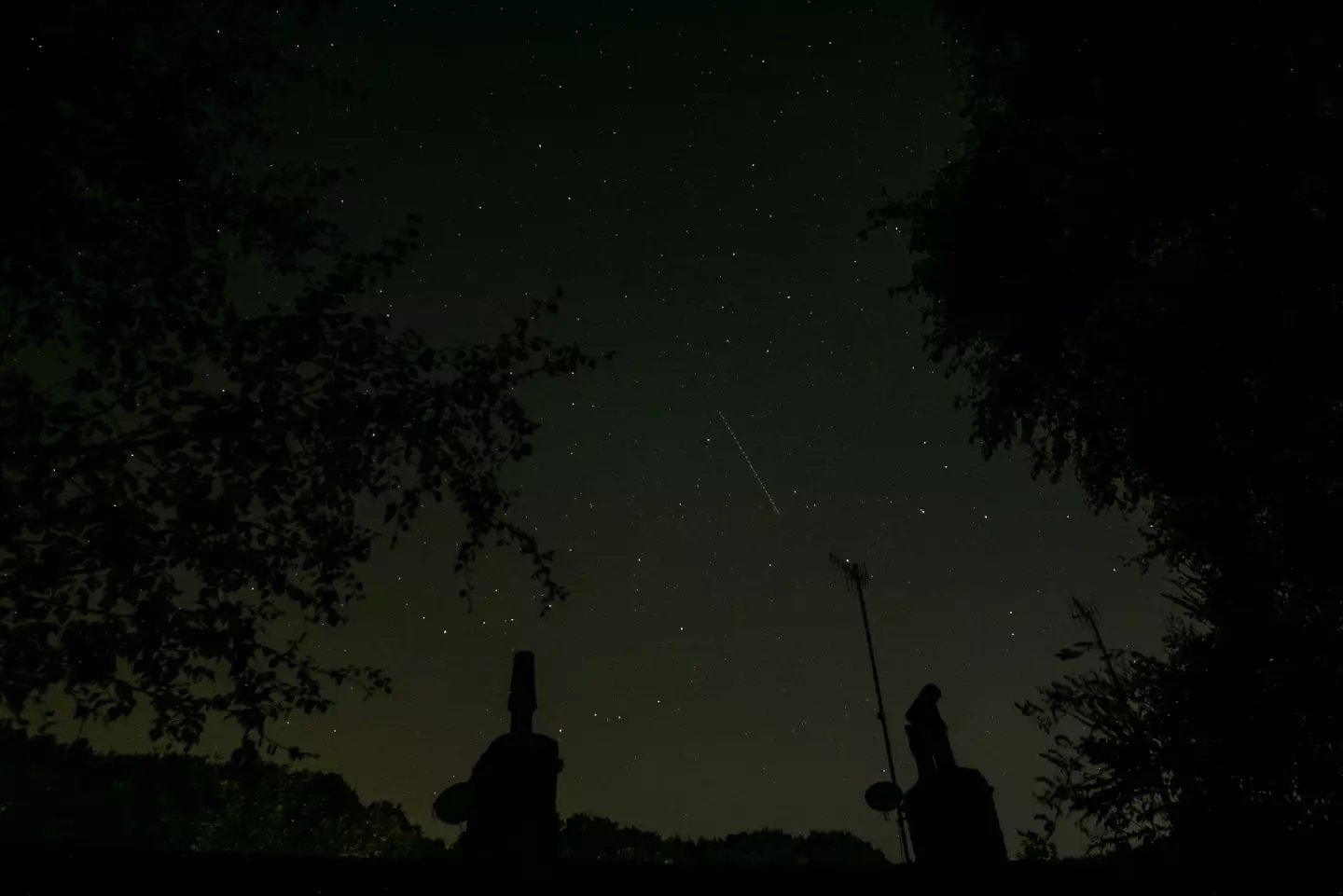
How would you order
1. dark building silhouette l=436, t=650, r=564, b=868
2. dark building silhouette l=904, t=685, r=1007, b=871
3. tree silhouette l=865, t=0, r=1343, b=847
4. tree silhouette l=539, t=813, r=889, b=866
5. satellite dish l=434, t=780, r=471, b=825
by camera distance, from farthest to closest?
tree silhouette l=539, t=813, r=889, b=866
tree silhouette l=865, t=0, r=1343, b=847
dark building silhouette l=904, t=685, r=1007, b=871
satellite dish l=434, t=780, r=471, b=825
dark building silhouette l=436, t=650, r=564, b=868

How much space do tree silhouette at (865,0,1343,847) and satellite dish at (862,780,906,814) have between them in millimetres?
4021

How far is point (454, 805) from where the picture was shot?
6.58 metres

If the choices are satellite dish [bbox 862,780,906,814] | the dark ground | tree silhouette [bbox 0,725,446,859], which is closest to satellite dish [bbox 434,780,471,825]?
the dark ground

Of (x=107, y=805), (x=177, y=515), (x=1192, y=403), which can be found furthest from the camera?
(x=107, y=805)

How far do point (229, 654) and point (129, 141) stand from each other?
4.49 metres

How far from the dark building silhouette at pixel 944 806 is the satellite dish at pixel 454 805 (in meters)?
3.74

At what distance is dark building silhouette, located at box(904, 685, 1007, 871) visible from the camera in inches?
292

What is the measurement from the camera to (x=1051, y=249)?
12.5 meters

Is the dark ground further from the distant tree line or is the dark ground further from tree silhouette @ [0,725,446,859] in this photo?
tree silhouette @ [0,725,446,859]

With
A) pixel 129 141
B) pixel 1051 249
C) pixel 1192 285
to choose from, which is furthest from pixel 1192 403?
pixel 129 141

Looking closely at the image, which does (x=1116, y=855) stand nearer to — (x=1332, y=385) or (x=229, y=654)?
(x=1332, y=385)

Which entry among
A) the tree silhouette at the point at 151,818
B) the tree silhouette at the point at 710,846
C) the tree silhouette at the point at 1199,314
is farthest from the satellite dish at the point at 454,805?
the tree silhouette at the point at 710,846

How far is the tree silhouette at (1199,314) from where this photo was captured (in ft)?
32.6

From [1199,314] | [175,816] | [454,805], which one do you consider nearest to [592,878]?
[454,805]
